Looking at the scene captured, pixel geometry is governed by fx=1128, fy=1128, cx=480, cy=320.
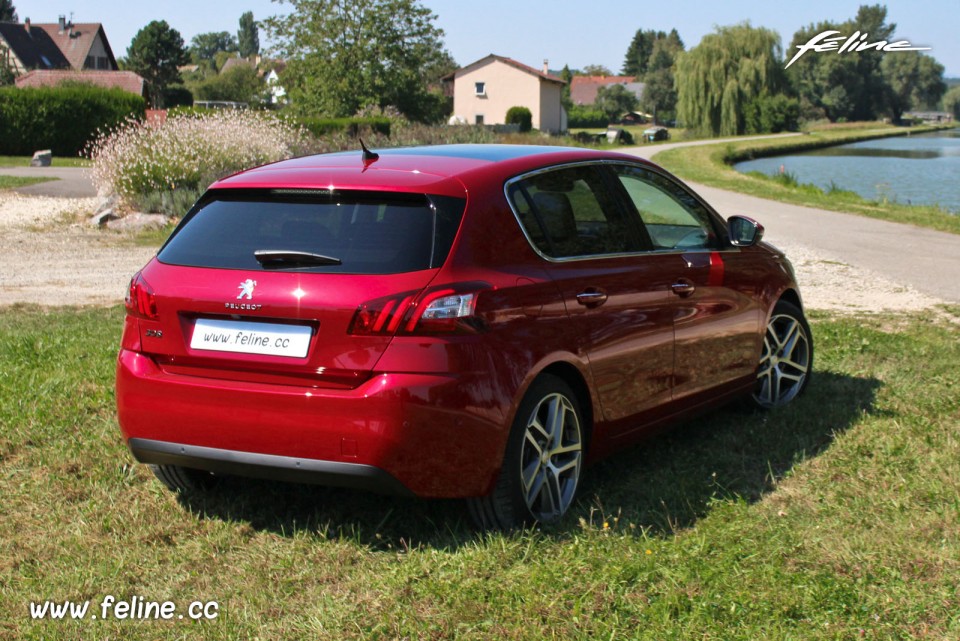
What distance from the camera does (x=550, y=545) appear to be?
4.41 meters

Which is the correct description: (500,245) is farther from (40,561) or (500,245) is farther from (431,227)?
(40,561)

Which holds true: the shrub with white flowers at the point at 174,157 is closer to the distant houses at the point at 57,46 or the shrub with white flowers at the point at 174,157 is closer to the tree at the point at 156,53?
Answer: the distant houses at the point at 57,46

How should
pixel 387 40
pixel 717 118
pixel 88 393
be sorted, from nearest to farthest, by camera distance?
pixel 88 393, pixel 387 40, pixel 717 118

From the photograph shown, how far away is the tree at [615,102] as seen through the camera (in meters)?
128

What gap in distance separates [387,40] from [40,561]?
53.5 metres

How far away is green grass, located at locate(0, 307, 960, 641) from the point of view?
3781 mm

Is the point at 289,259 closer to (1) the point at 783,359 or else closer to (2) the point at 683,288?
(2) the point at 683,288

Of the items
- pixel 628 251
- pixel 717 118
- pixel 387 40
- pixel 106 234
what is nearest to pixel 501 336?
pixel 628 251

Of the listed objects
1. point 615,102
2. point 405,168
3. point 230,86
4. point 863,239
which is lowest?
point 615,102

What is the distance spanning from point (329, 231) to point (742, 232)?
2.77 meters

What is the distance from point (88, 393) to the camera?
6691mm

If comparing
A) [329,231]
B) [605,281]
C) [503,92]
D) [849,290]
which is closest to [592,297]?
[605,281]

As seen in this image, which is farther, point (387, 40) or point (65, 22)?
point (65, 22)

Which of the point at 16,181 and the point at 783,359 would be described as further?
the point at 16,181
